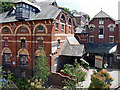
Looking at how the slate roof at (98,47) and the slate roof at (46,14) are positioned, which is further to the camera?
the slate roof at (98,47)

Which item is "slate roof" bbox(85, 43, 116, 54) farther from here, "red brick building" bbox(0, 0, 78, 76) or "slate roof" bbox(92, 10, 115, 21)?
"red brick building" bbox(0, 0, 78, 76)

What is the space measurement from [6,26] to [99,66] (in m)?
16.1

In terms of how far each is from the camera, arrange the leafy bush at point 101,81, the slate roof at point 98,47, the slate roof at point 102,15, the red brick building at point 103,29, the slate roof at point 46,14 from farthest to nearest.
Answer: the slate roof at point 102,15, the red brick building at point 103,29, the slate roof at point 98,47, the slate roof at point 46,14, the leafy bush at point 101,81

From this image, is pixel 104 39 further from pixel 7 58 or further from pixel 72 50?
pixel 7 58

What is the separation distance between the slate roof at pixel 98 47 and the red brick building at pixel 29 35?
24.8 ft

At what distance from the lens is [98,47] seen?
24453 mm

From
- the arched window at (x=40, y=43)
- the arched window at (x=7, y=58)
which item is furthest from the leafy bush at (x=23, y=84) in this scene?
the arched window at (x=40, y=43)

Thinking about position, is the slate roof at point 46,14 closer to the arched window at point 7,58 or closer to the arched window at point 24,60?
the arched window at point 7,58

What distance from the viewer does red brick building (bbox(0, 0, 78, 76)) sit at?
16.4 metres

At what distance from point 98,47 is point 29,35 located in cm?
1487

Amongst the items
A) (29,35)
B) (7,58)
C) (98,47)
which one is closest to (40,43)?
(29,35)

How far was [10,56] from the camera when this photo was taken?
19.4m

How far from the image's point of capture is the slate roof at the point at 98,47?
2301 cm

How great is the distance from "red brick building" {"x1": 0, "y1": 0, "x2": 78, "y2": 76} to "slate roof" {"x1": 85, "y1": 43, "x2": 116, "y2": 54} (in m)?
7.55
